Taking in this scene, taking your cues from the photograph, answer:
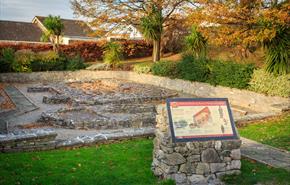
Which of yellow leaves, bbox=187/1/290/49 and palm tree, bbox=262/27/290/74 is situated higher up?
yellow leaves, bbox=187/1/290/49

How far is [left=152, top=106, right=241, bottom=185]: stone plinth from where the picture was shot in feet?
21.0

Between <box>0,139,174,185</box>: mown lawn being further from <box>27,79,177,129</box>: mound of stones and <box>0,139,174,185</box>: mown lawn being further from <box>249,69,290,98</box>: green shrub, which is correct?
<box>249,69,290,98</box>: green shrub

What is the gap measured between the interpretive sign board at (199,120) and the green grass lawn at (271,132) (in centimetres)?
280

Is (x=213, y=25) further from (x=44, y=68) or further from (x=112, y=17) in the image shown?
(x=44, y=68)

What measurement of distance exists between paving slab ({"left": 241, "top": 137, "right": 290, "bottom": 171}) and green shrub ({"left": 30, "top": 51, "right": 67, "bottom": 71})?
2081 centimetres

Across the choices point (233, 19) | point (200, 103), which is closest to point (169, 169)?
point (200, 103)

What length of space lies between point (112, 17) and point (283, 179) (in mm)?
22979

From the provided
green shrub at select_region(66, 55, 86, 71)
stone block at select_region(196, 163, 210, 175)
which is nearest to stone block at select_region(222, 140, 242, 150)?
stone block at select_region(196, 163, 210, 175)

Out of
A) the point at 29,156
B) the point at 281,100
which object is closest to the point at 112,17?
the point at 281,100

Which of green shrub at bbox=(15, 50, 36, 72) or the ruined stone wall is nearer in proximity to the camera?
the ruined stone wall

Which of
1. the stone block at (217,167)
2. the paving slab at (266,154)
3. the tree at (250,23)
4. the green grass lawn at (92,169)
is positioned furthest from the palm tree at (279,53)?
the stone block at (217,167)

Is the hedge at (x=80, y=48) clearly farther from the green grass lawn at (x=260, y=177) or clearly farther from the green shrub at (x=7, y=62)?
the green grass lawn at (x=260, y=177)

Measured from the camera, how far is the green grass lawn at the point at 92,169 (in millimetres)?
6414

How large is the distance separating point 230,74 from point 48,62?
1531cm
